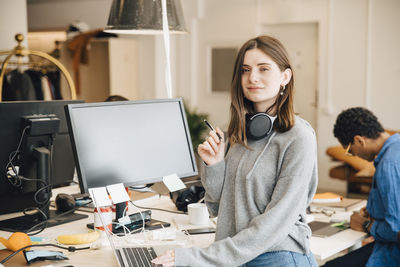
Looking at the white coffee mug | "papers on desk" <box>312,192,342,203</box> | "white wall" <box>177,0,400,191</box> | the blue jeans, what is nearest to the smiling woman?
the blue jeans

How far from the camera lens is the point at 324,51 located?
620cm

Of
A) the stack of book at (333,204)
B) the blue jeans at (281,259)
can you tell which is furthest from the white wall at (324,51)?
the blue jeans at (281,259)

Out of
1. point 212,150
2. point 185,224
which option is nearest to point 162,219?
point 185,224

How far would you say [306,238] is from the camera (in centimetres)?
163

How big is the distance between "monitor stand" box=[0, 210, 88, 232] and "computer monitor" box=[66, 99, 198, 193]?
456mm

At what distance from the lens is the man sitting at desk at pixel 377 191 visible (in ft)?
7.31

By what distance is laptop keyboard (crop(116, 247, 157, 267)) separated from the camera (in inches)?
64.8

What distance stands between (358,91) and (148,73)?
2779mm

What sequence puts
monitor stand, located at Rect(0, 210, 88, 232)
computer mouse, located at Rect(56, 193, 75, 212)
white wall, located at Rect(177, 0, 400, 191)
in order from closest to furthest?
monitor stand, located at Rect(0, 210, 88, 232) < computer mouse, located at Rect(56, 193, 75, 212) < white wall, located at Rect(177, 0, 400, 191)

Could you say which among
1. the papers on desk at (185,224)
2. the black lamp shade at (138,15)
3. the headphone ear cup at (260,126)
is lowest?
the papers on desk at (185,224)

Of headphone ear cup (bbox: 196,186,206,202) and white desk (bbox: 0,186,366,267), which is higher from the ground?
headphone ear cup (bbox: 196,186,206,202)

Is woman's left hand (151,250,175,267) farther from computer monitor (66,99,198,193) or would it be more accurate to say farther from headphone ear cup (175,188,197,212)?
headphone ear cup (175,188,197,212)

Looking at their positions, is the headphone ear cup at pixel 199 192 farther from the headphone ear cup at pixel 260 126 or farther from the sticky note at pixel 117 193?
the headphone ear cup at pixel 260 126

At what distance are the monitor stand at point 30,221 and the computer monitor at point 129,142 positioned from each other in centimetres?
46
